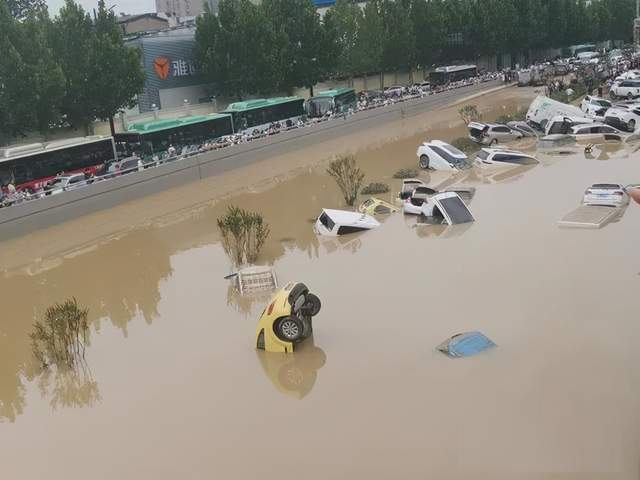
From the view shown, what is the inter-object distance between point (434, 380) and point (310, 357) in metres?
2.00

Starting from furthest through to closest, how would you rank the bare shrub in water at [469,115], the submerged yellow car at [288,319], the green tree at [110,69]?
the bare shrub in water at [469,115] < the green tree at [110,69] < the submerged yellow car at [288,319]

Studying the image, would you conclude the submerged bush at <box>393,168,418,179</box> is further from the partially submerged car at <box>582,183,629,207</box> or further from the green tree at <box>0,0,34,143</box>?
the green tree at <box>0,0,34,143</box>

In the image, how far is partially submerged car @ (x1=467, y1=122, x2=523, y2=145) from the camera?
2853 cm

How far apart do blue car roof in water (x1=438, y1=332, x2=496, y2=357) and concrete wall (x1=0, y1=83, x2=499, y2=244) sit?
1494 cm

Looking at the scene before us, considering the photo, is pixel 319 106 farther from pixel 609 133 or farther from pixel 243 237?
pixel 243 237

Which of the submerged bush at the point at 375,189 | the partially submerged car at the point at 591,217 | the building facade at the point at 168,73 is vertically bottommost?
the submerged bush at the point at 375,189

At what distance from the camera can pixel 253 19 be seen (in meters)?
41.3

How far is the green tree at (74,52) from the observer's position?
3164 cm

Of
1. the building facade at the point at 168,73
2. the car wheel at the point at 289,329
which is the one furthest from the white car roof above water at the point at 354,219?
the building facade at the point at 168,73

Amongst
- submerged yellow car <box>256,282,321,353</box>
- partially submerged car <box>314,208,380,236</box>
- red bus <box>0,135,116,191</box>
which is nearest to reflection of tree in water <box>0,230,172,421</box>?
submerged yellow car <box>256,282,321,353</box>

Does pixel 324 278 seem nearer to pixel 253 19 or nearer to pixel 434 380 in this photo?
pixel 434 380

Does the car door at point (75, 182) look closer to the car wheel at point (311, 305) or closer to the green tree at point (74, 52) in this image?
the green tree at point (74, 52)

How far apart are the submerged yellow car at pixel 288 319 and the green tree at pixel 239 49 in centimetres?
3283

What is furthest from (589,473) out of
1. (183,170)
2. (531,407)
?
(183,170)
